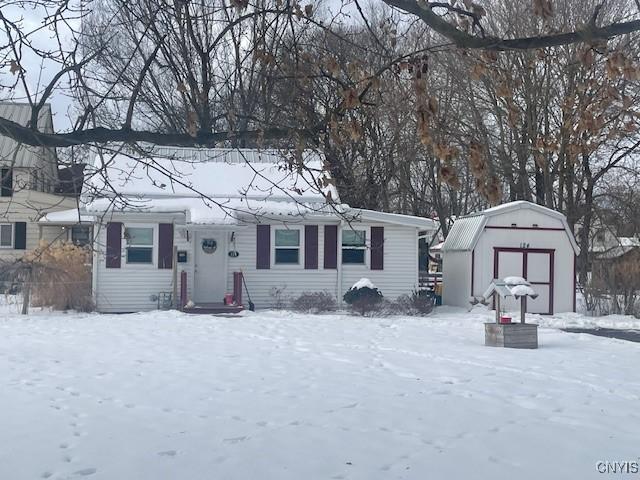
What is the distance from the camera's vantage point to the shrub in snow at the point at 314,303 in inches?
867

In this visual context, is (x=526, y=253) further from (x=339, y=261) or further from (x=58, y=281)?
(x=58, y=281)

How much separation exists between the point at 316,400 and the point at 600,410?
3.23m

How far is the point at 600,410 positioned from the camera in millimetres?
9102

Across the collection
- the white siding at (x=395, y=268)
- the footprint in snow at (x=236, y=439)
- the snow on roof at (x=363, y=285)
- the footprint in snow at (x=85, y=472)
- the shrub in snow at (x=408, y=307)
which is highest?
the white siding at (x=395, y=268)

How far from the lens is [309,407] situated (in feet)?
29.6

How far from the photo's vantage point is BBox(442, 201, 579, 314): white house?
23125 millimetres

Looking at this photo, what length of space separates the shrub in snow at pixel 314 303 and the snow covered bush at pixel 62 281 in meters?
5.60

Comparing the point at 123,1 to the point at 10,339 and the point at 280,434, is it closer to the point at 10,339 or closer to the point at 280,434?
the point at 280,434

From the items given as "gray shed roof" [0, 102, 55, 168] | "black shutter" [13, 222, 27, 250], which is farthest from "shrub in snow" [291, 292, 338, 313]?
"black shutter" [13, 222, 27, 250]

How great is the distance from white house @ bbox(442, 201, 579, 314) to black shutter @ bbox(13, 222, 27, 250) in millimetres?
19578

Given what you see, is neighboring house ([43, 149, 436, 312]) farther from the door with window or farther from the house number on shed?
the door with window

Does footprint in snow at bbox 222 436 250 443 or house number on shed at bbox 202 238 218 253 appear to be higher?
house number on shed at bbox 202 238 218 253

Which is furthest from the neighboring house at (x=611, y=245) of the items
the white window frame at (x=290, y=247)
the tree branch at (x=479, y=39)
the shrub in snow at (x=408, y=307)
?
the tree branch at (x=479, y=39)

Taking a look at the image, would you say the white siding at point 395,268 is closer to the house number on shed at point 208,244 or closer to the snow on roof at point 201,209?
the snow on roof at point 201,209
